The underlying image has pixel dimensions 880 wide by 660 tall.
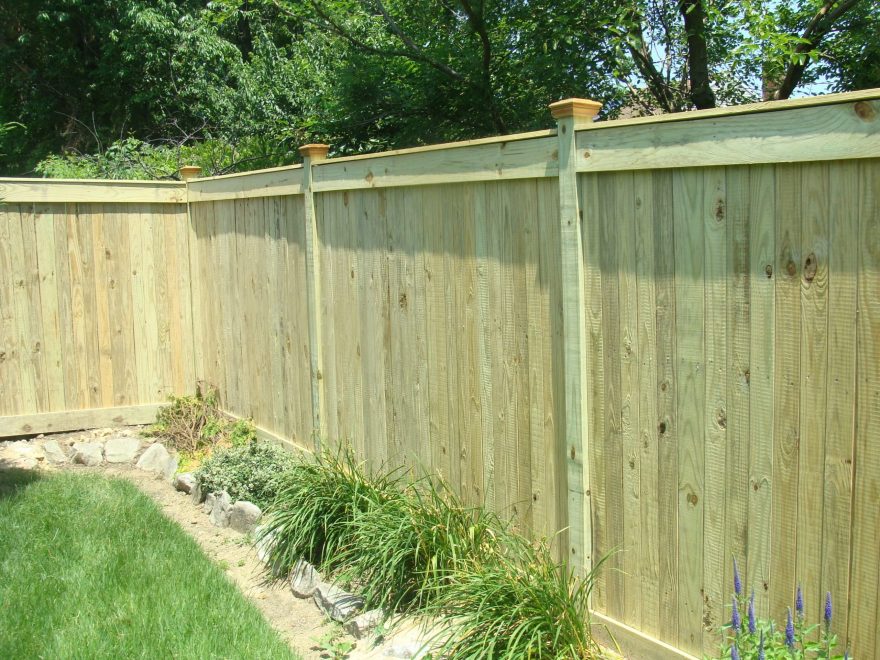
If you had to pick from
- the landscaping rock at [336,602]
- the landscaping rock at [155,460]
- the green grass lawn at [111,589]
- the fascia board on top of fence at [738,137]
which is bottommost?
the landscaping rock at [336,602]

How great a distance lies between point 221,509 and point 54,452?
2.08 meters

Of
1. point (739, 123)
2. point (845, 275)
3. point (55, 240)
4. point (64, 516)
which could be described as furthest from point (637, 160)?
point (55, 240)

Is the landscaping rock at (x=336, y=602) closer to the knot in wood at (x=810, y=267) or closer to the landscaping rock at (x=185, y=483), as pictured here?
the landscaping rock at (x=185, y=483)

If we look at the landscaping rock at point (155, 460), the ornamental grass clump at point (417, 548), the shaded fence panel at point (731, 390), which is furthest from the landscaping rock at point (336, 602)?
the landscaping rock at point (155, 460)

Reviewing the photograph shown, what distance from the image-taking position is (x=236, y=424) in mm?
6734

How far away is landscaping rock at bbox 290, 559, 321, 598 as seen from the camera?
4395 mm

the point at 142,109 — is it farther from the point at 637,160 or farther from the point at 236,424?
the point at 637,160

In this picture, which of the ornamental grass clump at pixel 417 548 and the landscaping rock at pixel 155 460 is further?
the landscaping rock at pixel 155 460

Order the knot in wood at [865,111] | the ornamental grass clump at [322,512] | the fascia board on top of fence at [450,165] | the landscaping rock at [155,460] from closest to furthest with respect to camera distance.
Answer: the knot in wood at [865,111] < the fascia board on top of fence at [450,165] < the ornamental grass clump at [322,512] < the landscaping rock at [155,460]

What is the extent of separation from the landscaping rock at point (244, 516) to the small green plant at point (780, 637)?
3161 millimetres

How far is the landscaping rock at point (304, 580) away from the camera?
4.39 metres

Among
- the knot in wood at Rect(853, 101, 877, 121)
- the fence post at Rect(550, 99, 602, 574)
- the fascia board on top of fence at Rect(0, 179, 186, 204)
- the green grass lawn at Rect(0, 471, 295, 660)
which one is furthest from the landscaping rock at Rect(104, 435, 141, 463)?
the knot in wood at Rect(853, 101, 877, 121)

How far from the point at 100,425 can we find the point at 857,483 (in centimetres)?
610

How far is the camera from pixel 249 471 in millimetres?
5660
